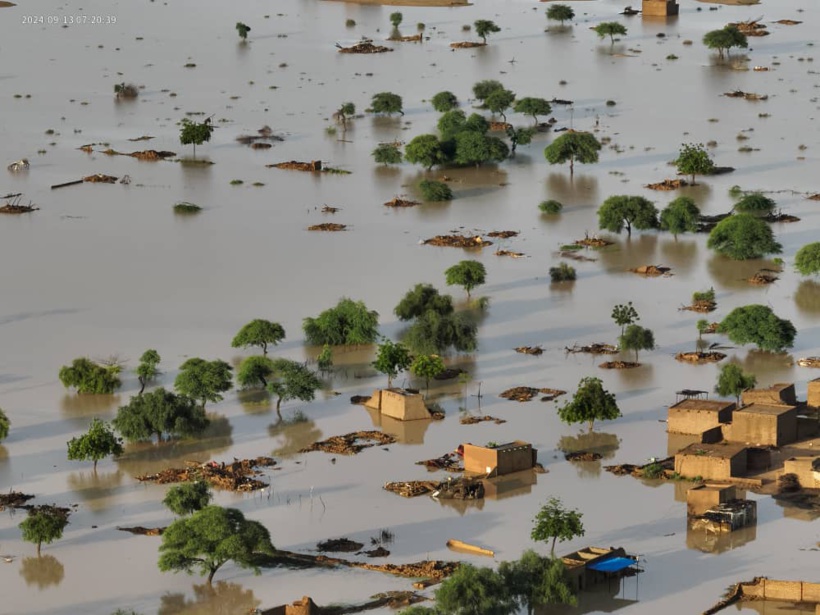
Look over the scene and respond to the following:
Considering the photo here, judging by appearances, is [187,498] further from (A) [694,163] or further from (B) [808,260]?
(A) [694,163]

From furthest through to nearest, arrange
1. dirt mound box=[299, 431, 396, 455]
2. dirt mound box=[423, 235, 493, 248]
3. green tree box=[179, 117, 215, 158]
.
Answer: green tree box=[179, 117, 215, 158]
dirt mound box=[423, 235, 493, 248]
dirt mound box=[299, 431, 396, 455]

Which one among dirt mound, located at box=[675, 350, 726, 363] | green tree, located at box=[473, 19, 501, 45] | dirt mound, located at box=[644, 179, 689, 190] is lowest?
dirt mound, located at box=[675, 350, 726, 363]

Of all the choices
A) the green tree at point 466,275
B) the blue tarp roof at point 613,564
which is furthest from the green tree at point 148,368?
the blue tarp roof at point 613,564

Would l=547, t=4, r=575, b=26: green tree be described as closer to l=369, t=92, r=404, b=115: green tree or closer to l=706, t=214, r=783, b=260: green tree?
l=369, t=92, r=404, b=115: green tree

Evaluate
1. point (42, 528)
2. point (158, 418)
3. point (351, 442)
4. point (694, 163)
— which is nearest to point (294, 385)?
point (351, 442)

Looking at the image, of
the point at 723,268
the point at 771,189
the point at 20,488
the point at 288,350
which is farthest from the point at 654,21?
the point at 20,488

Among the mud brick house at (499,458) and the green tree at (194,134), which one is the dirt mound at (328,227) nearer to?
the green tree at (194,134)

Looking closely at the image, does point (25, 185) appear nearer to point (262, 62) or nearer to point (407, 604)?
point (262, 62)

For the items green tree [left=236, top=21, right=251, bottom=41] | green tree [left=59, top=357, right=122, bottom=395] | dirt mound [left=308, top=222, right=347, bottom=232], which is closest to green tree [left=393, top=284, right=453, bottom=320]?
green tree [left=59, top=357, right=122, bottom=395]
